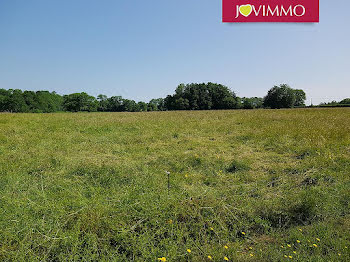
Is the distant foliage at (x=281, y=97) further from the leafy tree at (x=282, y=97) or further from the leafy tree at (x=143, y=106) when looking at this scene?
the leafy tree at (x=143, y=106)

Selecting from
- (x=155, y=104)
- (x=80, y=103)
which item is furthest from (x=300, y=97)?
(x=80, y=103)

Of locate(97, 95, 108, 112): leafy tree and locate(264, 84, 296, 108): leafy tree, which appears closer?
locate(264, 84, 296, 108): leafy tree

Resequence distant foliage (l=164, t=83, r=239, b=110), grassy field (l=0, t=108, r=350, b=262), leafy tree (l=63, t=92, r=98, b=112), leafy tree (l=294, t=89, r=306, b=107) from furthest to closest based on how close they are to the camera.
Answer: leafy tree (l=63, t=92, r=98, b=112)
leafy tree (l=294, t=89, r=306, b=107)
distant foliage (l=164, t=83, r=239, b=110)
grassy field (l=0, t=108, r=350, b=262)

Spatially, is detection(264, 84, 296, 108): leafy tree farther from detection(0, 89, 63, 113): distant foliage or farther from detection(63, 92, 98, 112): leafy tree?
detection(0, 89, 63, 113): distant foliage

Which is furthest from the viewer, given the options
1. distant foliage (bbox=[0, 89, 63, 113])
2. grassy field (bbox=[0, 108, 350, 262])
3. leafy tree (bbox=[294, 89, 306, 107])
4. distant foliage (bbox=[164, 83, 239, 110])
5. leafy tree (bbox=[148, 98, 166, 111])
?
leafy tree (bbox=[148, 98, 166, 111])

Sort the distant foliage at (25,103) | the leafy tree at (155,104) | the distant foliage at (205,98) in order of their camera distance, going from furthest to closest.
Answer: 1. the leafy tree at (155,104)
2. the distant foliage at (205,98)
3. the distant foliage at (25,103)

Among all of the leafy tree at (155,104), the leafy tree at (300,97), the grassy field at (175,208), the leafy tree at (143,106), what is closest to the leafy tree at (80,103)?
the leafy tree at (143,106)

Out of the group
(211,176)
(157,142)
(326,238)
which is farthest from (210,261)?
(157,142)

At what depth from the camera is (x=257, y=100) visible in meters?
112

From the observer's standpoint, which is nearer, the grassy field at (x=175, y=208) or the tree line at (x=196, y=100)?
the grassy field at (x=175, y=208)

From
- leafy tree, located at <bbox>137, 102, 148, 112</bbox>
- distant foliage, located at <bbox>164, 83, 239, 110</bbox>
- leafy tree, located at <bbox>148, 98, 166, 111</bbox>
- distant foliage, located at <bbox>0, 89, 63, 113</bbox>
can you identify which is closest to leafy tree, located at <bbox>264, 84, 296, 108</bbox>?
distant foliage, located at <bbox>164, 83, 239, 110</bbox>

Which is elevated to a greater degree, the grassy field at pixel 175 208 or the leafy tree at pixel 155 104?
the leafy tree at pixel 155 104

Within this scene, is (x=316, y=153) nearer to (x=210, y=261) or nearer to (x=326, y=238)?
(x=326, y=238)

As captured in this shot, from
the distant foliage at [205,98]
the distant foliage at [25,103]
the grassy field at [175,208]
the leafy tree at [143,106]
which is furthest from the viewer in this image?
the leafy tree at [143,106]
